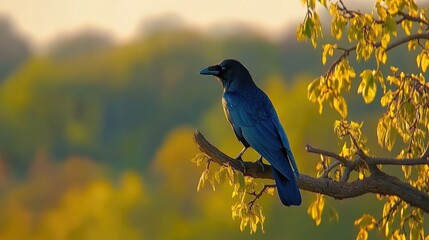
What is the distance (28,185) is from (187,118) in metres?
5.71

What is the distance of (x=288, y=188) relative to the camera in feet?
25.3

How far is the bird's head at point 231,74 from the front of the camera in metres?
9.19

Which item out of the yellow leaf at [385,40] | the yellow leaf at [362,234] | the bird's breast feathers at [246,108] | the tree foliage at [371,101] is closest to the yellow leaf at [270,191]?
the tree foliage at [371,101]

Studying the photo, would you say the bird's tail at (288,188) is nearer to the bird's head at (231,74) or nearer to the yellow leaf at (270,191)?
the yellow leaf at (270,191)

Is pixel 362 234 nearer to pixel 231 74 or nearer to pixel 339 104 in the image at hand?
pixel 339 104

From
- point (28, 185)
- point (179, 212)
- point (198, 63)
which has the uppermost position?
point (198, 63)

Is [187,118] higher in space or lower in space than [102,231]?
higher

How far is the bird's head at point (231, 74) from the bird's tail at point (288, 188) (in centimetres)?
154

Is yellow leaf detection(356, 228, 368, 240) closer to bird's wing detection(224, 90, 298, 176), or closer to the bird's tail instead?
bird's wing detection(224, 90, 298, 176)

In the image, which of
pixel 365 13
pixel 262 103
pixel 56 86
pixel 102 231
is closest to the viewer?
pixel 365 13

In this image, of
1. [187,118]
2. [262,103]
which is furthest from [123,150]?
[262,103]

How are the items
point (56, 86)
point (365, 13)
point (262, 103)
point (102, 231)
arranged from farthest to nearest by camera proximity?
point (56, 86)
point (102, 231)
point (262, 103)
point (365, 13)

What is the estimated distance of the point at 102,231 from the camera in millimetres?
31625

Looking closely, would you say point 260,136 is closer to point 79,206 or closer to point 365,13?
point 365,13
